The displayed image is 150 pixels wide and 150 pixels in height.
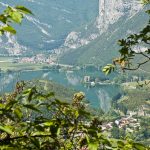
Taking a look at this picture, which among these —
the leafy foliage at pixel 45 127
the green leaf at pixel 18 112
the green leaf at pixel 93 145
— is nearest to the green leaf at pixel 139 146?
the leafy foliage at pixel 45 127

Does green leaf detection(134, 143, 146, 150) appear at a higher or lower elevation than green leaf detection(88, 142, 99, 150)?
lower

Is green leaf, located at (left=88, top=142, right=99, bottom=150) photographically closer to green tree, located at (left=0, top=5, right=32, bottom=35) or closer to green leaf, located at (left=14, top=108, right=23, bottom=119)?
green leaf, located at (left=14, top=108, right=23, bottom=119)

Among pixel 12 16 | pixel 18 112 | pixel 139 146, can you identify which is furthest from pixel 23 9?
pixel 139 146

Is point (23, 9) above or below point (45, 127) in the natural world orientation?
above

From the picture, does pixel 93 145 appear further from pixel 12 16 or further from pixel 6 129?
pixel 12 16

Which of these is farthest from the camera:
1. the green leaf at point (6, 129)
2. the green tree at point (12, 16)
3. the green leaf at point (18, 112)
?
the green leaf at point (18, 112)

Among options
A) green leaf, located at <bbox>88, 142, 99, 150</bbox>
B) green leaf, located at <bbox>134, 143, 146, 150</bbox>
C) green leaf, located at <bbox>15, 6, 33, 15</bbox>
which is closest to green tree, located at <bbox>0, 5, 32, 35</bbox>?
green leaf, located at <bbox>15, 6, 33, 15</bbox>

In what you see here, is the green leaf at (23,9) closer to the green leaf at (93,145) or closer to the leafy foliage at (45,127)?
the leafy foliage at (45,127)

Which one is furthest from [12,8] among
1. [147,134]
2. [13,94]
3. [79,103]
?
[147,134]

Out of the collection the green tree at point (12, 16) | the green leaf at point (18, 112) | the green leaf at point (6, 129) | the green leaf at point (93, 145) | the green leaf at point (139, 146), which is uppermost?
the green tree at point (12, 16)

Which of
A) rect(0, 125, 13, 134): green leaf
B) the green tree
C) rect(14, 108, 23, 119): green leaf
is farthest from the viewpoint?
rect(14, 108, 23, 119): green leaf

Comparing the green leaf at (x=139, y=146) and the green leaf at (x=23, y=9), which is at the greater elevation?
the green leaf at (x=23, y=9)

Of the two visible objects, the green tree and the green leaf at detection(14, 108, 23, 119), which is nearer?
the green tree

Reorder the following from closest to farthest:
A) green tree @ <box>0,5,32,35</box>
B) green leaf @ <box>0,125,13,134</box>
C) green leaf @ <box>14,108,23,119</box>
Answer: green leaf @ <box>0,125,13,134</box>, green tree @ <box>0,5,32,35</box>, green leaf @ <box>14,108,23,119</box>
